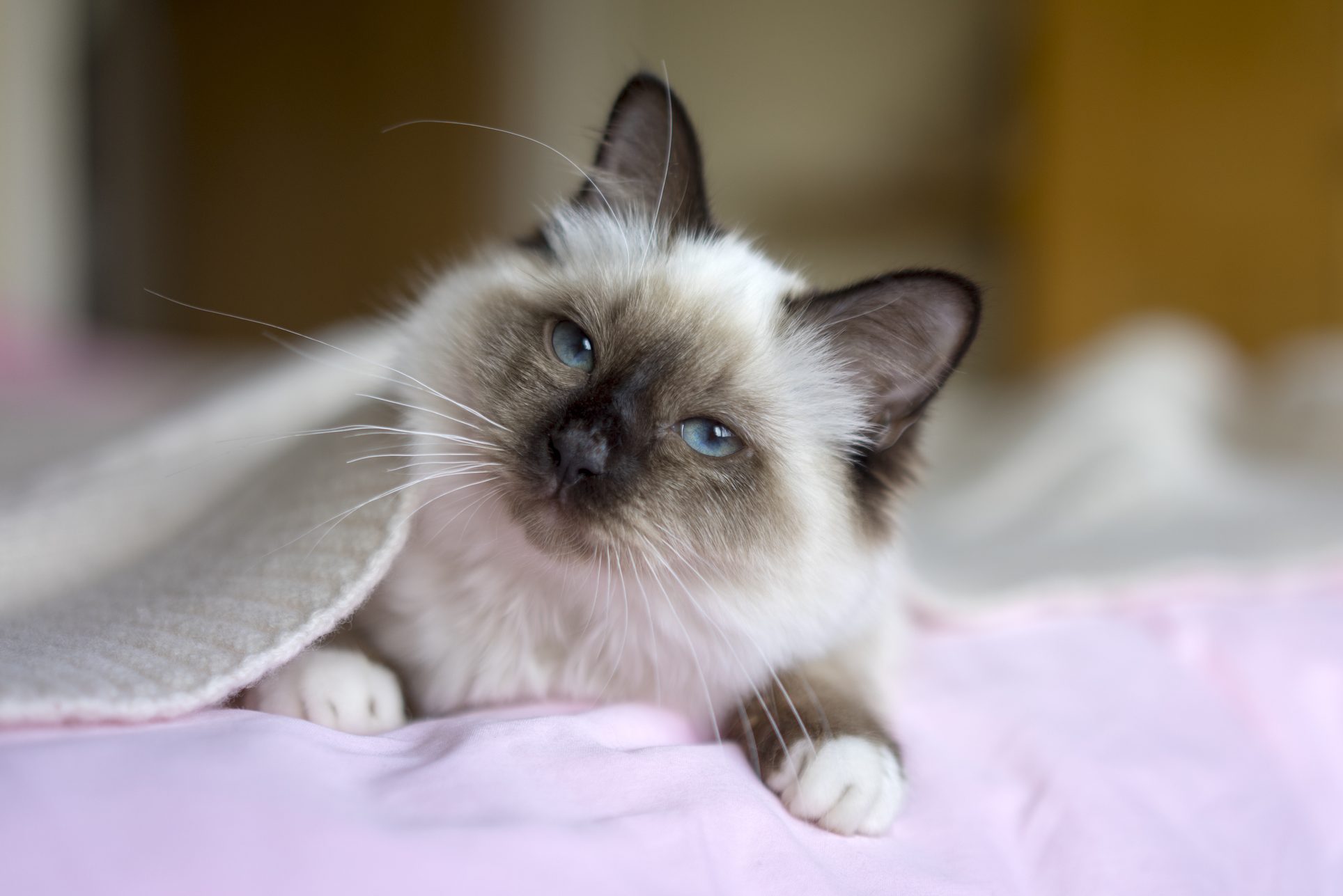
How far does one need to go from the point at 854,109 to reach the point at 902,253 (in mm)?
1044

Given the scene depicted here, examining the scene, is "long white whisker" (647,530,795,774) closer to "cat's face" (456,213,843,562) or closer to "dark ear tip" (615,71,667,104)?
"cat's face" (456,213,843,562)

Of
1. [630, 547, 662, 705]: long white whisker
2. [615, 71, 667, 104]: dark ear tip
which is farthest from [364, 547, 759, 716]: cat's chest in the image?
[615, 71, 667, 104]: dark ear tip

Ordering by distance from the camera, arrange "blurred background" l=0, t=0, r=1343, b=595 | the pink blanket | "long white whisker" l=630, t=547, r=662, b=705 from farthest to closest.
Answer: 1. "blurred background" l=0, t=0, r=1343, b=595
2. "long white whisker" l=630, t=547, r=662, b=705
3. the pink blanket

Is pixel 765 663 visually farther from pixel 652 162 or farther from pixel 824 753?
pixel 652 162

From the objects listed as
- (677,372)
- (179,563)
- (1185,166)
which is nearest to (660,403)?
(677,372)

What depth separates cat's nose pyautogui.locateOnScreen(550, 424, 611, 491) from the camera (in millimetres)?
1062

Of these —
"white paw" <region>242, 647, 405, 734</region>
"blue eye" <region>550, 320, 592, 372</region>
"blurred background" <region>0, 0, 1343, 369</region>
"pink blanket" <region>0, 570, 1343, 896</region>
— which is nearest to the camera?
"pink blanket" <region>0, 570, 1343, 896</region>

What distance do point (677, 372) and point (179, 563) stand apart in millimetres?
707

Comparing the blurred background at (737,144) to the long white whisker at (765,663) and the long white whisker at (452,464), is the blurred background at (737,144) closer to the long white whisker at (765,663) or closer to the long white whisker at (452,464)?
the long white whisker at (452,464)

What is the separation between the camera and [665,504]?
109 cm

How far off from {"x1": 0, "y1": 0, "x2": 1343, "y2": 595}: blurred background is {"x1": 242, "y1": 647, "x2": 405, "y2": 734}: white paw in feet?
5.09

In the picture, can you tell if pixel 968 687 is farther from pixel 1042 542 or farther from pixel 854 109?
pixel 854 109

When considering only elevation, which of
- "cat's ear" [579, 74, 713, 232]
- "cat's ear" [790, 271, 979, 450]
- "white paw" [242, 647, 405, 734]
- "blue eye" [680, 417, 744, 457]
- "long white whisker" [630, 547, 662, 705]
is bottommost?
"white paw" [242, 647, 405, 734]

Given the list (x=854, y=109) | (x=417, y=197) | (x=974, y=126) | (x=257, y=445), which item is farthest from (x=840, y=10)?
(x=257, y=445)
